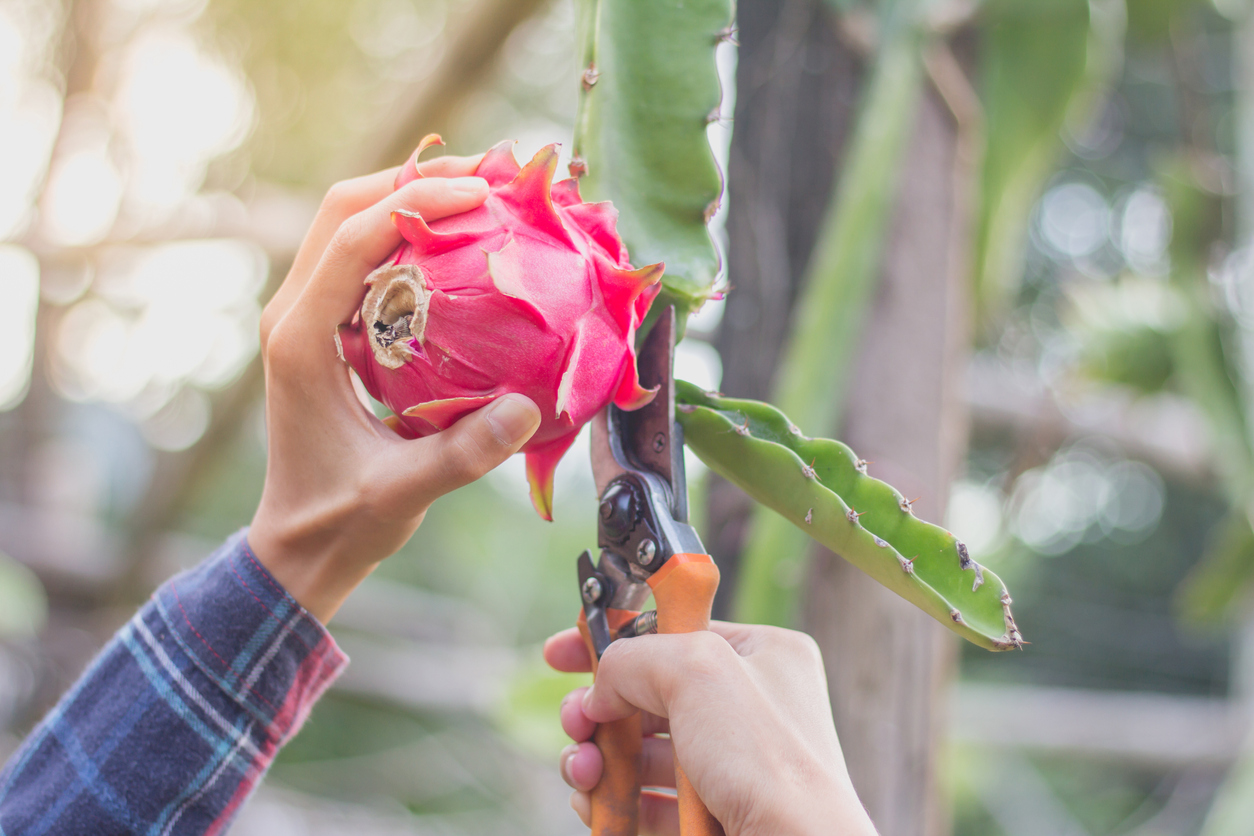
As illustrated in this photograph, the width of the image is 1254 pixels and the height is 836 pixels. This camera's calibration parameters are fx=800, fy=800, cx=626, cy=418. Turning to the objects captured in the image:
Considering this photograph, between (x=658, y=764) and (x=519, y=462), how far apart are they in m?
0.40

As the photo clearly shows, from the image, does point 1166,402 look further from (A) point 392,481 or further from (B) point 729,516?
(A) point 392,481

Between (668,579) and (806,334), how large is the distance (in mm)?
307

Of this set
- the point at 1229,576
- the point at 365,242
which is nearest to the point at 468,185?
the point at 365,242

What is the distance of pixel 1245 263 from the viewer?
1.38m

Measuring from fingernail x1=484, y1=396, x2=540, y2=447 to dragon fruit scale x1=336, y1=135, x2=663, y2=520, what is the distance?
0.03 feet

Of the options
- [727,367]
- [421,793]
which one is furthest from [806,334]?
[421,793]

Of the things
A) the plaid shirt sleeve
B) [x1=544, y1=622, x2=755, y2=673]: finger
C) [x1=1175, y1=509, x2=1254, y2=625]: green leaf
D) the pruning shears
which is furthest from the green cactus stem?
[x1=1175, y1=509, x2=1254, y2=625]: green leaf

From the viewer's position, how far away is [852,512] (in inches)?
13.7

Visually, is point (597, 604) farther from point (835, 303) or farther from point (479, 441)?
point (835, 303)

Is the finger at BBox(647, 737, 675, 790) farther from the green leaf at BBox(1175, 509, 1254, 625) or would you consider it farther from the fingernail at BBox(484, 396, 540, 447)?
the green leaf at BBox(1175, 509, 1254, 625)

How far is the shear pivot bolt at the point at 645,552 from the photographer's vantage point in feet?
1.22

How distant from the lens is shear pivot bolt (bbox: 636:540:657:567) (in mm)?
→ 373

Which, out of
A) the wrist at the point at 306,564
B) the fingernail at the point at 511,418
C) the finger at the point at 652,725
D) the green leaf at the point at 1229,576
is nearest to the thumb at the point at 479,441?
the fingernail at the point at 511,418

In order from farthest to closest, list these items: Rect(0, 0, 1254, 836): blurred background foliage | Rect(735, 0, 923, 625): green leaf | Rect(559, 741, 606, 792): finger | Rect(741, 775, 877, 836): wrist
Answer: Rect(0, 0, 1254, 836): blurred background foliage < Rect(735, 0, 923, 625): green leaf < Rect(559, 741, 606, 792): finger < Rect(741, 775, 877, 836): wrist
